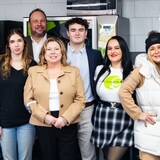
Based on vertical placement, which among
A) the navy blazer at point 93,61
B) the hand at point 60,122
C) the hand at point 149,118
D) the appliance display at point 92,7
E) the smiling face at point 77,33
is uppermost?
the appliance display at point 92,7

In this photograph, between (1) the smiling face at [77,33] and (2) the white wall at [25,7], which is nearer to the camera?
(1) the smiling face at [77,33]

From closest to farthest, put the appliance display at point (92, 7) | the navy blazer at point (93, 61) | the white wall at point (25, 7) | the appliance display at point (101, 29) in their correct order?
the navy blazer at point (93, 61) < the appliance display at point (101, 29) < the appliance display at point (92, 7) < the white wall at point (25, 7)

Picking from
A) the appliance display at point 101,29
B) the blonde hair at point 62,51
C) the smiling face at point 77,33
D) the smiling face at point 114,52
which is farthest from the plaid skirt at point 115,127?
the appliance display at point 101,29

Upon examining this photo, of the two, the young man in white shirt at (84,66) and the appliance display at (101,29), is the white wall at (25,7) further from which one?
the young man in white shirt at (84,66)

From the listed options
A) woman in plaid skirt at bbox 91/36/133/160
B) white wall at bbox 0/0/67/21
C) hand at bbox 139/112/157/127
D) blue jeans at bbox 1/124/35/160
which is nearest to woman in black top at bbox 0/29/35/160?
blue jeans at bbox 1/124/35/160

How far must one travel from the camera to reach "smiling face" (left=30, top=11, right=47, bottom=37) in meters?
3.28

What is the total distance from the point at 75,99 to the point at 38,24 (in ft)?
2.92

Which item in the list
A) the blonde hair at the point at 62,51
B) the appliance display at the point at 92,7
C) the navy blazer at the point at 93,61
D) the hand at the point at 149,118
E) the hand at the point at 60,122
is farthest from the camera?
the appliance display at the point at 92,7

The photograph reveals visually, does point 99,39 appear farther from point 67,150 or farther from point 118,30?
point 67,150

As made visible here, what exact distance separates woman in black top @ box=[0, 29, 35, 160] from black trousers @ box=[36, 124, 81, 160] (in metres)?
0.15

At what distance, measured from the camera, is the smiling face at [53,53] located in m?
2.69

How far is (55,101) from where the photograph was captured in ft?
8.76

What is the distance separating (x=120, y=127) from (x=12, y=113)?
0.77m

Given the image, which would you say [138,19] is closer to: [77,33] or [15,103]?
[77,33]
